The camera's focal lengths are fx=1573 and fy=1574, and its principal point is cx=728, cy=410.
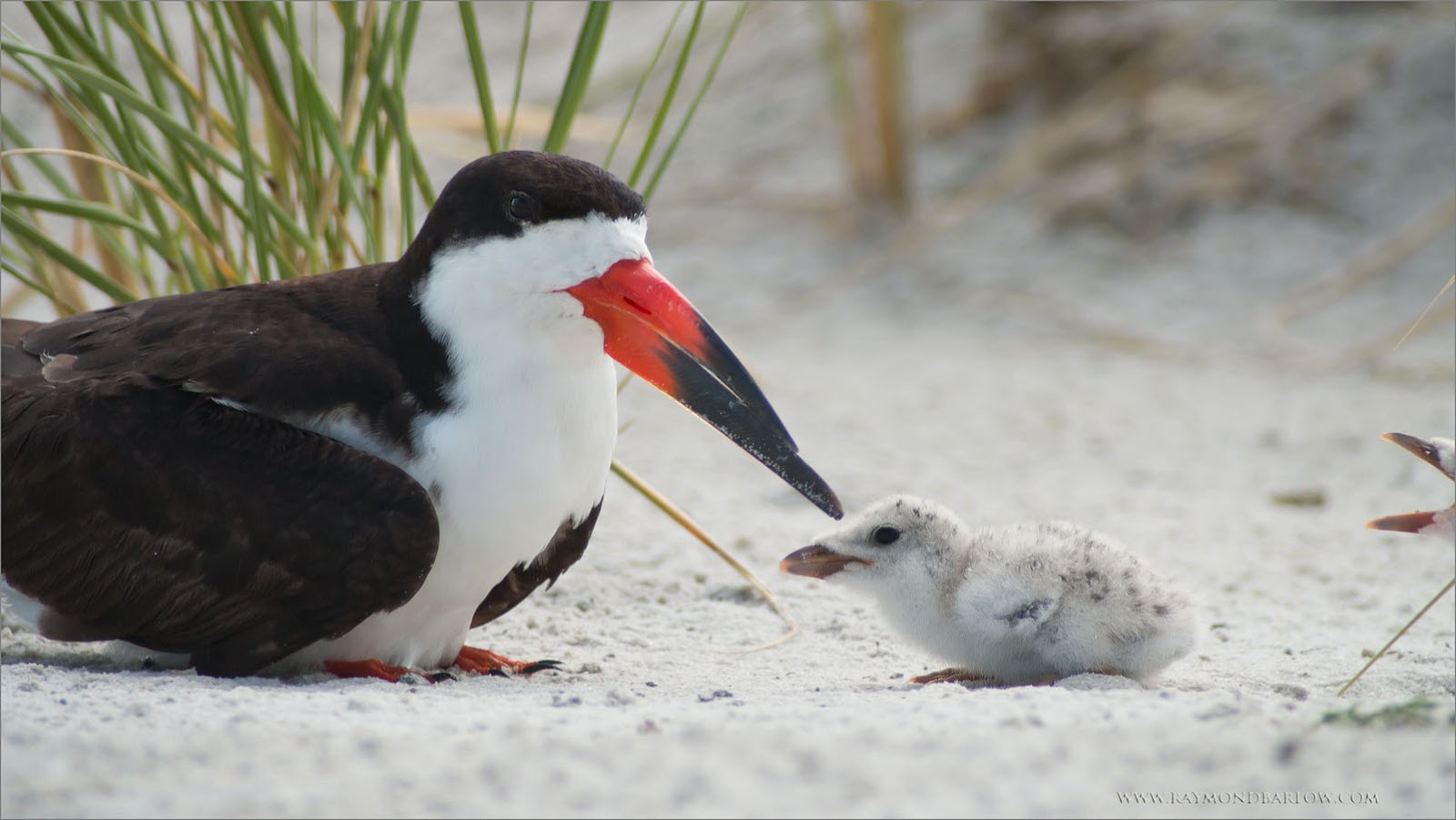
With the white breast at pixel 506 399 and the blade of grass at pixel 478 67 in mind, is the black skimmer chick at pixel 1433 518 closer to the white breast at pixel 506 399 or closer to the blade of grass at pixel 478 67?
the white breast at pixel 506 399

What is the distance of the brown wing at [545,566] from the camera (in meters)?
3.63

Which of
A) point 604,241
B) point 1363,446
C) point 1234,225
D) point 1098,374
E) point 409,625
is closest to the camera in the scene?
point 604,241

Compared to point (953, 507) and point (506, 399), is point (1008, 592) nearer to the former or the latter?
point (506, 399)

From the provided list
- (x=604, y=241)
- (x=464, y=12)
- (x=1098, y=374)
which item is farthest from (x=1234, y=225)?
(x=604, y=241)

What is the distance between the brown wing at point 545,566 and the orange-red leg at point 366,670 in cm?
34

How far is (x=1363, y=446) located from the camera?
6609 millimetres

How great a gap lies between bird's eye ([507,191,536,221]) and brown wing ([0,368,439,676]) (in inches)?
22.6

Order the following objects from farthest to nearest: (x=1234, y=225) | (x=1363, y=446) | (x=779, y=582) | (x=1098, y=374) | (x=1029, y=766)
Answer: (x=1234, y=225), (x=1098, y=374), (x=1363, y=446), (x=779, y=582), (x=1029, y=766)

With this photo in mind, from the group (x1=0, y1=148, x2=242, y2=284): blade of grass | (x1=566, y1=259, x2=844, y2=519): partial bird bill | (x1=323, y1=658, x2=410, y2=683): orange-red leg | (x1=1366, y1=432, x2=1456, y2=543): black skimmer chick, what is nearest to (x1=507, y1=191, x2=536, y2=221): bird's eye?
(x1=566, y1=259, x2=844, y2=519): partial bird bill

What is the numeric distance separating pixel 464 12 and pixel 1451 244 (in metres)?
6.32

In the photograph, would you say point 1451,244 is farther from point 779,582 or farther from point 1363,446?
point 779,582

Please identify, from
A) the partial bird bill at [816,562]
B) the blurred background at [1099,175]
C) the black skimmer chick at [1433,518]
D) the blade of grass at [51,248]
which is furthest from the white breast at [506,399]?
the blurred background at [1099,175]

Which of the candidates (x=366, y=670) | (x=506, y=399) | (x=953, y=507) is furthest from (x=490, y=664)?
(x=953, y=507)

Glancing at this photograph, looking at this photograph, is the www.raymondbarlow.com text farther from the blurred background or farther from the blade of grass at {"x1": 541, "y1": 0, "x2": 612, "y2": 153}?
the blurred background
